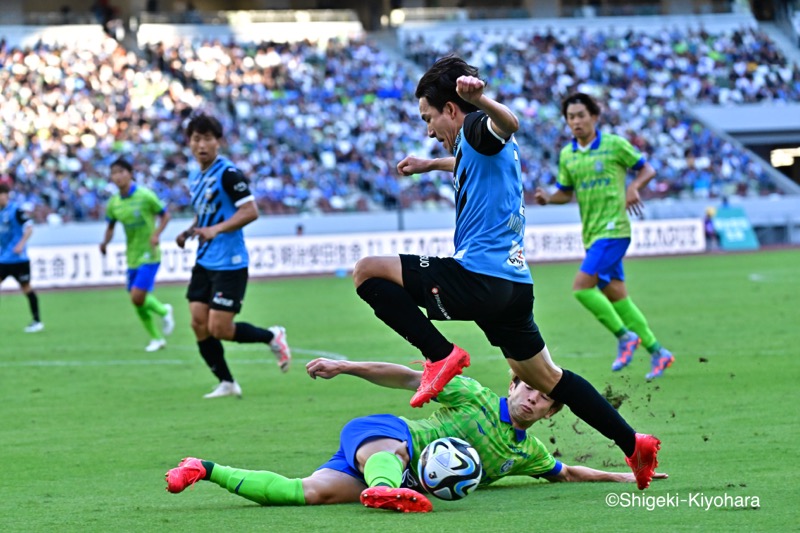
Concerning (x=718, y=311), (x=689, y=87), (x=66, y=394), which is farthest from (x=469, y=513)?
(x=689, y=87)

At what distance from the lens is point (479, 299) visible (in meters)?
6.09

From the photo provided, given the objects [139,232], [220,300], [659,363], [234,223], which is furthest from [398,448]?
[139,232]

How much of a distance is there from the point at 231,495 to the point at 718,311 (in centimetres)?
1311

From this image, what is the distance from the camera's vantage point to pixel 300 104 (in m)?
41.9

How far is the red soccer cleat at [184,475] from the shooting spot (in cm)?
587

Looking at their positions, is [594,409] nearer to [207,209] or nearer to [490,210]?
[490,210]

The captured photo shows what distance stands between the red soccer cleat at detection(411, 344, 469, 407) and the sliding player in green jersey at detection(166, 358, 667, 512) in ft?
0.69

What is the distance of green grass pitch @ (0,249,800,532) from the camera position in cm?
590

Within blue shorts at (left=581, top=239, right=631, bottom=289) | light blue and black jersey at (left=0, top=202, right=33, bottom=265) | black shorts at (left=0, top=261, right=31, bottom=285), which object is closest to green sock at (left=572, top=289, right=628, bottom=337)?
blue shorts at (left=581, top=239, right=631, bottom=289)

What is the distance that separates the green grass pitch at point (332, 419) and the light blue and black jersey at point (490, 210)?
3.88ft

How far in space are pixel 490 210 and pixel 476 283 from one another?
0.37 metres

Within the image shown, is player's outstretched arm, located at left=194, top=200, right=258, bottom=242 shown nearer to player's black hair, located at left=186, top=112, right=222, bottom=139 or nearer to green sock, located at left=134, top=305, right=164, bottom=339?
player's black hair, located at left=186, top=112, right=222, bottom=139

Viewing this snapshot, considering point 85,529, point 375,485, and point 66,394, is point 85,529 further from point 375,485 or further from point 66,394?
point 66,394

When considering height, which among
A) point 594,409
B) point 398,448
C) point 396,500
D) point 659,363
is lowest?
point 659,363
